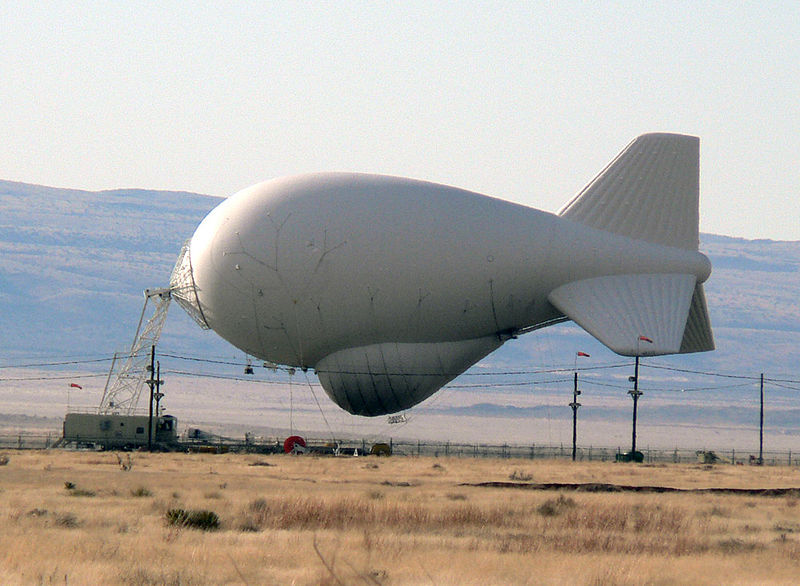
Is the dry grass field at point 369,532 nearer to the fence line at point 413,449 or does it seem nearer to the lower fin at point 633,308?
the lower fin at point 633,308

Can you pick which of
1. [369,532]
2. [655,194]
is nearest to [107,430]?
[655,194]

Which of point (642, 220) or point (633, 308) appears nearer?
point (633, 308)

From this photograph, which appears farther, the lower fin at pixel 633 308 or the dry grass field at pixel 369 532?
the lower fin at pixel 633 308

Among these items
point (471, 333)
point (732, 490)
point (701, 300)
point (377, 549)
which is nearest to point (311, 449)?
point (471, 333)

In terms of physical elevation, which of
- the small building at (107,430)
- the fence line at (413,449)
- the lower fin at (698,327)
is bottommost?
the fence line at (413,449)

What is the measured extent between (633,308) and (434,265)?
358 inches

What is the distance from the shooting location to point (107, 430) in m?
79.6

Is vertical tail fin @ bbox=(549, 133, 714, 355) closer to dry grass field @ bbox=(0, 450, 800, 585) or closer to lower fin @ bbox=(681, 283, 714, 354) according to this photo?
lower fin @ bbox=(681, 283, 714, 354)

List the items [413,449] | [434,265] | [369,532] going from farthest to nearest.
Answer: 1. [413,449]
2. [434,265]
3. [369,532]

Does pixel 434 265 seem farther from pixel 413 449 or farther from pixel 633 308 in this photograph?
pixel 413 449

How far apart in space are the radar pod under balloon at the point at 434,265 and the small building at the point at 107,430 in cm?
1915

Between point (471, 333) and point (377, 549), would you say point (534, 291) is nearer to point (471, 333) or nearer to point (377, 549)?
point (471, 333)

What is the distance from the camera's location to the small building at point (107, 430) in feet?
258

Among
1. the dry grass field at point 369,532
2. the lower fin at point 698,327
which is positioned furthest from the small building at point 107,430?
the lower fin at point 698,327
